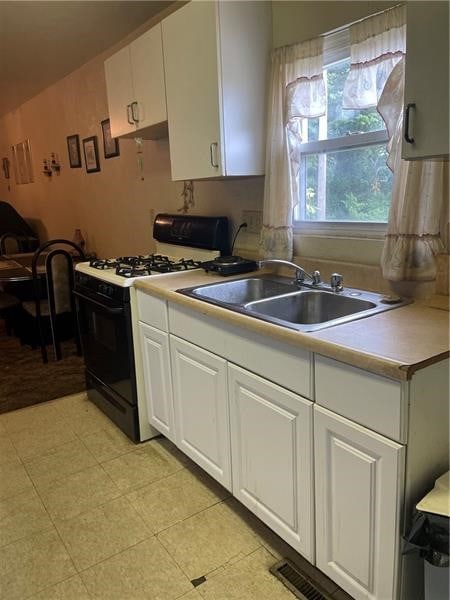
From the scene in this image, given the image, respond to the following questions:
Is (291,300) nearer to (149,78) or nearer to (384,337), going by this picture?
(384,337)

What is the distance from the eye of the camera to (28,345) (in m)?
3.99

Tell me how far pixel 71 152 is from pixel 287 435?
3.91 m

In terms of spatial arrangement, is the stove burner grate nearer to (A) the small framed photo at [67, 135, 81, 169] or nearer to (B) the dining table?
(B) the dining table

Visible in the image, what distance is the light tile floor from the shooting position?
5.00 ft

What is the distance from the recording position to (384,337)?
1.25 m

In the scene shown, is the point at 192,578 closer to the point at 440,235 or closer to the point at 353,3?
the point at 440,235

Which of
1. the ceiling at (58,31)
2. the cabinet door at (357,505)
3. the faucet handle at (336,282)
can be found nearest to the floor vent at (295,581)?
the cabinet door at (357,505)

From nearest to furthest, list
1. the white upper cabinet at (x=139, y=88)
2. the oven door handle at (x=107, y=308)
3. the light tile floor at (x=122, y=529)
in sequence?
the light tile floor at (x=122, y=529)
the oven door handle at (x=107, y=308)
the white upper cabinet at (x=139, y=88)

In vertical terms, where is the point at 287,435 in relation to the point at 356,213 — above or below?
below

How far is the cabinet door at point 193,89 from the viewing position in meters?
2.01

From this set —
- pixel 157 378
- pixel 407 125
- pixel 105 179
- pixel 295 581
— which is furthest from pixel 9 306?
pixel 407 125

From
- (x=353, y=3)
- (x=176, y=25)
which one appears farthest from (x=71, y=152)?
(x=353, y=3)

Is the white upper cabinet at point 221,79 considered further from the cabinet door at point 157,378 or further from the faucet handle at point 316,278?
the cabinet door at point 157,378

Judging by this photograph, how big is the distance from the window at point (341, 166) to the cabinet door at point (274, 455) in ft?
2.92
